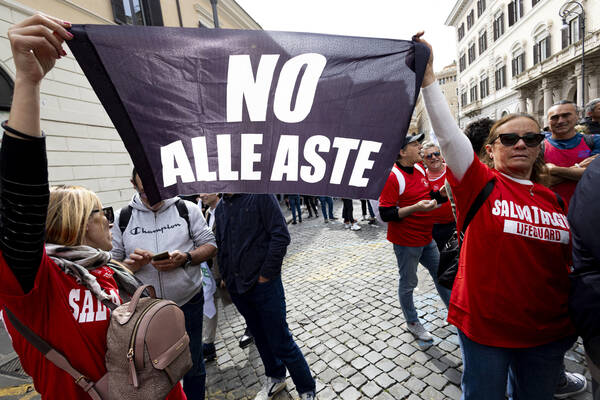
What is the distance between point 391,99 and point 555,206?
1.03 metres

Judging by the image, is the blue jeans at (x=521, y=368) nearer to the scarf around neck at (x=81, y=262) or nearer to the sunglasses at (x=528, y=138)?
the sunglasses at (x=528, y=138)

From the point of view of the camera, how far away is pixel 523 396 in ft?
4.95

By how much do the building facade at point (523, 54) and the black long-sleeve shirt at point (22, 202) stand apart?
16533 millimetres

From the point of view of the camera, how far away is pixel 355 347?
296 cm

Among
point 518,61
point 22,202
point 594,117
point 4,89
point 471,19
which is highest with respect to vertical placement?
point 471,19

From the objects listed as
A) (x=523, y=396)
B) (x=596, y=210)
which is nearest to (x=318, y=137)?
(x=596, y=210)

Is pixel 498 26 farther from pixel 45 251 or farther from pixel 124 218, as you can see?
pixel 45 251

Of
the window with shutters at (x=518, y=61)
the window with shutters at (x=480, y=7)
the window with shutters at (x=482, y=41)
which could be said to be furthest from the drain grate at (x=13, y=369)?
the window with shutters at (x=480, y=7)

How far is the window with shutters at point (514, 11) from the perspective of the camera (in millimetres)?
24078

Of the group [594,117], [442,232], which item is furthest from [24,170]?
[594,117]

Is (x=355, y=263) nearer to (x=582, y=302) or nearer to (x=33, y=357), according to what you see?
(x=582, y=302)

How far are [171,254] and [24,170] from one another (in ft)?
4.16

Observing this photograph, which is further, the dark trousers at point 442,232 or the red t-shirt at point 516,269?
the dark trousers at point 442,232

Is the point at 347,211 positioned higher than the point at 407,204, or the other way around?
the point at 407,204
